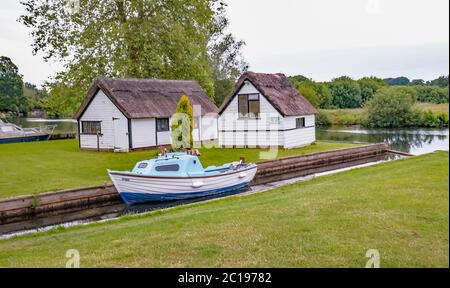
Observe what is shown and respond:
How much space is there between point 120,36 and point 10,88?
2857 cm

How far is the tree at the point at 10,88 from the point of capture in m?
42.8

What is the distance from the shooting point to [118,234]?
28.5 feet

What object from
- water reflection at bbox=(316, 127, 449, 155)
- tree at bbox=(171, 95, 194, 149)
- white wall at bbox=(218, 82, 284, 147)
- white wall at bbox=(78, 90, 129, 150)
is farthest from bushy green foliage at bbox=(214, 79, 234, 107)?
tree at bbox=(171, 95, 194, 149)

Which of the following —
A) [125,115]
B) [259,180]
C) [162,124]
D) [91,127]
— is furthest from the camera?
[162,124]

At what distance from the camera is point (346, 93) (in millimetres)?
49438

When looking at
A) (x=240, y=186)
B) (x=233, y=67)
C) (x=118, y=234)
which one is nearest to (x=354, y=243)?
(x=118, y=234)

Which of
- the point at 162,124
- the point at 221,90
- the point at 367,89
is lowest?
the point at 162,124

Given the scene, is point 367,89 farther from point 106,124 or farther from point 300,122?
point 106,124

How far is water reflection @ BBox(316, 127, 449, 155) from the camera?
29734mm

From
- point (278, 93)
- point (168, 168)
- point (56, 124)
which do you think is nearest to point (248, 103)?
point (278, 93)

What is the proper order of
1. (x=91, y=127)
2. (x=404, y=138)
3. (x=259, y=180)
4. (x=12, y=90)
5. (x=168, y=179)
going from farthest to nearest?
(x=12, y=90), (x=404, y=138), (x=91, y=127), (x=259, y=180), (x=168, y=179)

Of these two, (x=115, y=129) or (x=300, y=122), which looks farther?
(x=300, y=122)

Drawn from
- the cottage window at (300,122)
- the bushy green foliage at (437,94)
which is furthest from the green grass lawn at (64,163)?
the bushy green foliage at (437,94)
